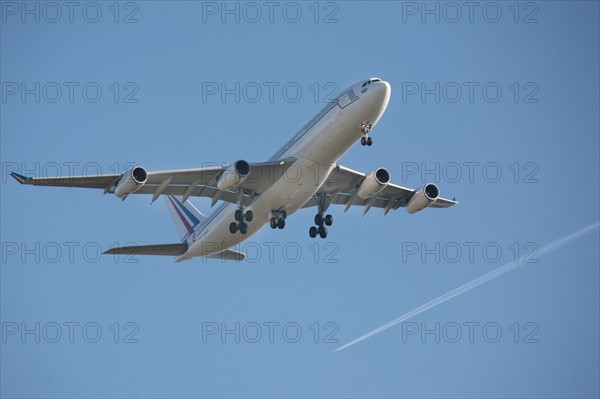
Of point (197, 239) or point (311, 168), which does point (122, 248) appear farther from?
point (311, 168)

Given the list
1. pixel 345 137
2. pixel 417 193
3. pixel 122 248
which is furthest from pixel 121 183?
pixel 417 193

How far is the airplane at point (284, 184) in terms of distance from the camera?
49.5 meters

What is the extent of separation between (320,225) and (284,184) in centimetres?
666

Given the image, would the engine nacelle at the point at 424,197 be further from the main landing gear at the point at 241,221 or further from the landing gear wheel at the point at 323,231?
the main landing gear at the point at 241,221

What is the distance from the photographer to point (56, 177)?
163 ft

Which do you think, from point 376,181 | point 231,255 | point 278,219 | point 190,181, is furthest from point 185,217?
point 376,181

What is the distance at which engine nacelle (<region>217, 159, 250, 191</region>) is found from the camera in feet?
167

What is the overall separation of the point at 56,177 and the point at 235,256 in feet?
52.4

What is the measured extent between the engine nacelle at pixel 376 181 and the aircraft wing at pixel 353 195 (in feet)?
3.35

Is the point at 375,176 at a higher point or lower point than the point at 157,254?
higher

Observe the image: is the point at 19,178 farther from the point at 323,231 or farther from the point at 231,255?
the point at 323,231

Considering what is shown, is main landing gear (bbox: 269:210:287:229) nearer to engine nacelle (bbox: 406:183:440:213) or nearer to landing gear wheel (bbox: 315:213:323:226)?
landing gear wheel (bbox: 315:213:323:226)

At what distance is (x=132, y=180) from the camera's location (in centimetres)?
4912

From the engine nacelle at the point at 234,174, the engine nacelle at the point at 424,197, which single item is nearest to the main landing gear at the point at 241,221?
the engine nacelle at the point at 234,174
